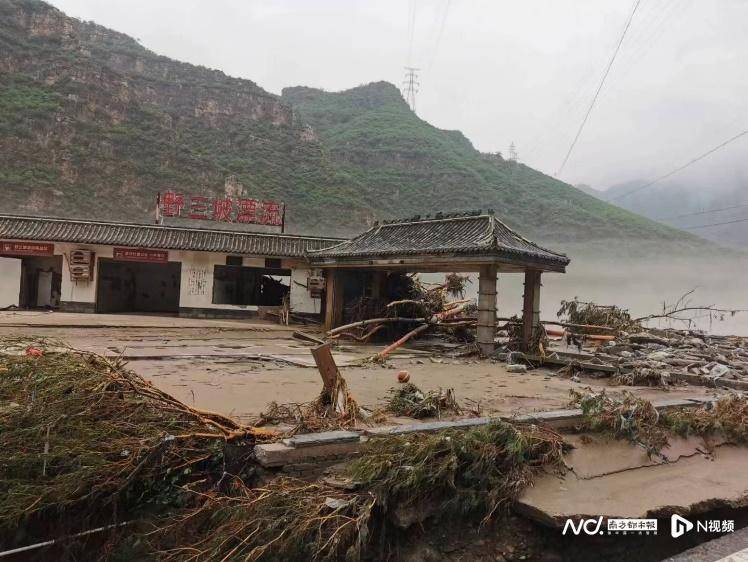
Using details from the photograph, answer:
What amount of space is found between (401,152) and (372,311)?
165ft

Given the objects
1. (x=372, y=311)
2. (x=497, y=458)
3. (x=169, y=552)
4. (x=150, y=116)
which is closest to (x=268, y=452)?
(x=169, y=552)

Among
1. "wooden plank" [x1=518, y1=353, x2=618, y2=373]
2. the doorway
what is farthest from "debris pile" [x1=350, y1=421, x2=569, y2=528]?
the doorway

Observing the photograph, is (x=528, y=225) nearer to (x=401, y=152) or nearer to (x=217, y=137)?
(x=401, y=152)

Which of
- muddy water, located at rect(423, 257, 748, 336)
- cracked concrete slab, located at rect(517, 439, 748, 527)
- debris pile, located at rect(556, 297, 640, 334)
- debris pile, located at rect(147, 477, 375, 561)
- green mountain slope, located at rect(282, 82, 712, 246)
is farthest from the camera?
green mountain slope, located at rect(282, 82, 712, 246)

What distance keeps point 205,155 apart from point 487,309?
44.7 metres

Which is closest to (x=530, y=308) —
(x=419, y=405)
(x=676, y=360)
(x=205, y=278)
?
(x=676, y=360)

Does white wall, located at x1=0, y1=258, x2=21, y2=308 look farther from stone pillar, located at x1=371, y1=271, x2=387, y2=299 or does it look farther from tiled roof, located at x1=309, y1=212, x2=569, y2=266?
stone pillar, located at x1=371, y1=271, x2=387, y2=299

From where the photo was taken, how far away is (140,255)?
20.1 metres

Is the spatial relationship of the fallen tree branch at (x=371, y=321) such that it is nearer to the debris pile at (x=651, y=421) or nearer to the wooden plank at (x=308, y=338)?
the wooden plank at (x=308, y=338)

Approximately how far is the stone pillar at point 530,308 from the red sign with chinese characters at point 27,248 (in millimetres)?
16966

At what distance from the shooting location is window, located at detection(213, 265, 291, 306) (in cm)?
2109

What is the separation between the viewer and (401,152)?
63.8 meters

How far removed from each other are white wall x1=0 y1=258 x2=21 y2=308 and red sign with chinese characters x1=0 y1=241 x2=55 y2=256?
7.53 metres

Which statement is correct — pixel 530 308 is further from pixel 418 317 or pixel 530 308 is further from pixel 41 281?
pixel 41 281
